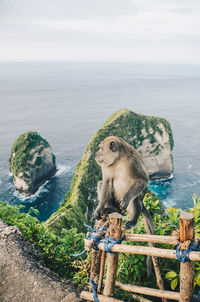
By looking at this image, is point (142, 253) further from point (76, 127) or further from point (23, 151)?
point (76, 127)

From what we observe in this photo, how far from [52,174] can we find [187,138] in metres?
A: 37.7

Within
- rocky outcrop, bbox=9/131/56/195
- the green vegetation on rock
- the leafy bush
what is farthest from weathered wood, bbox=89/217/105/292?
the green vegetation on rock

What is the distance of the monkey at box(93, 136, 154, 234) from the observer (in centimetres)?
548

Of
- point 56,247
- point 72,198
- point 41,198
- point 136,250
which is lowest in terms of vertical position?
point 41,198

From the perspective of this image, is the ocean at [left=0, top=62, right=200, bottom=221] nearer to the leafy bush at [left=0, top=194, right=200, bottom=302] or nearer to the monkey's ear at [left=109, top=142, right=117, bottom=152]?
the leafy bush at [left=0, top=194, right=200, bottom=302]

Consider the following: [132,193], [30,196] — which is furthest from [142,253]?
[30,196]

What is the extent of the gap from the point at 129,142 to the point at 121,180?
46.5 meters

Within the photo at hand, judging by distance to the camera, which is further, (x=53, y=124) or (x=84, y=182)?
(x=53, y=124)

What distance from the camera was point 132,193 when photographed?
547 cm

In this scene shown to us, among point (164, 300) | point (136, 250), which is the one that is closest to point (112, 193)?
point (136, 250)

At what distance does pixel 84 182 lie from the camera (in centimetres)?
3588

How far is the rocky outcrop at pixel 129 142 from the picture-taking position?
35.1 metres

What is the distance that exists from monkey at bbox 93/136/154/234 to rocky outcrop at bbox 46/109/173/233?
87.2ft

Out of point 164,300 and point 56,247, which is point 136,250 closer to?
point 164,300
